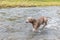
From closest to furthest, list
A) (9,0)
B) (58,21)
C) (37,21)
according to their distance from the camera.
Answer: (37,21) → (58,21) → (9,0)

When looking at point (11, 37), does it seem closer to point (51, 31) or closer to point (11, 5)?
point (51, 31)

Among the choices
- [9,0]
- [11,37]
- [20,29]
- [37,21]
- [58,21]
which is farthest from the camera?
[9,0]

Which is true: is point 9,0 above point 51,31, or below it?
below

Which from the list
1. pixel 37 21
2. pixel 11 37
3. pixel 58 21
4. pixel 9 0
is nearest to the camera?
pixel 11 37

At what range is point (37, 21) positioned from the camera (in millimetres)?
11484

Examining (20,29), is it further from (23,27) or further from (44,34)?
(44,34)

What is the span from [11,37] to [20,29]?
1.56m

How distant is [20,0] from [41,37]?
50.3ft

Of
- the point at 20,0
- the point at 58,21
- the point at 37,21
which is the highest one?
the point at 37,21

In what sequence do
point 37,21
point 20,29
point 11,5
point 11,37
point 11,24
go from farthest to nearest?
point 11,5 → point 11,24 → point 20,29 → point 37,21 → point 11,37

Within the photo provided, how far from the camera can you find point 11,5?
21734 mm

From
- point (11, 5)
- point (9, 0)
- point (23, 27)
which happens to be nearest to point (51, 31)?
point (23, 27)

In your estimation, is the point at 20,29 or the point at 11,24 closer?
the point at 20,29

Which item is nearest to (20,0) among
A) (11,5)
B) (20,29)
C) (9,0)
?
(9,0)
